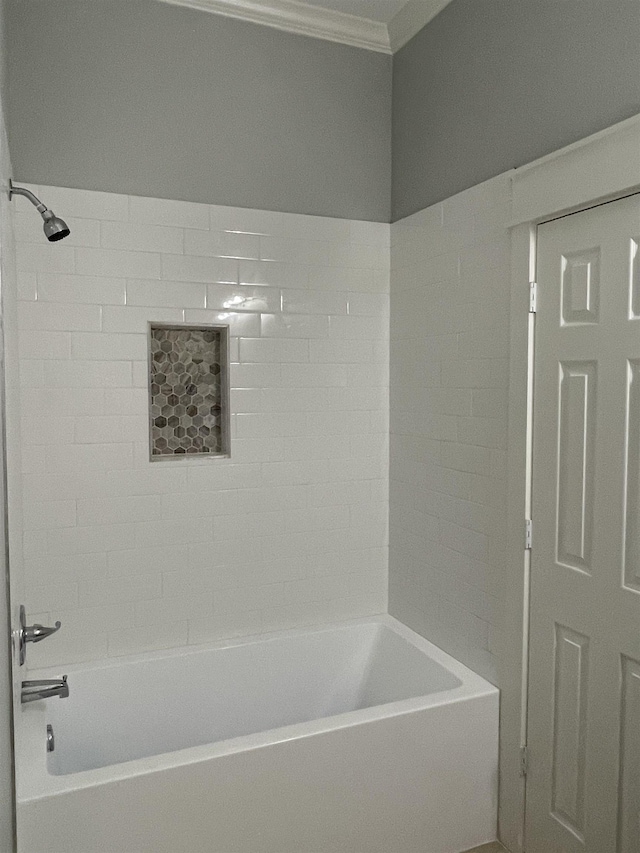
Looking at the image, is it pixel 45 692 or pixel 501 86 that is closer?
pixel 45 692

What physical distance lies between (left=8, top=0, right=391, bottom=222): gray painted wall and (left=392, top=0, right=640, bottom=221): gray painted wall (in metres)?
0.23

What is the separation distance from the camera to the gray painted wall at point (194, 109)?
2537 millimetres

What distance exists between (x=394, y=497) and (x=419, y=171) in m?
1.46

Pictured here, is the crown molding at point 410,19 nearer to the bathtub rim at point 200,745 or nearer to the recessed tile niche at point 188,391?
the recessed tile niche at point 188,391

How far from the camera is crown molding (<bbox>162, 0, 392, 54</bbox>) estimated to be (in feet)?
9.02

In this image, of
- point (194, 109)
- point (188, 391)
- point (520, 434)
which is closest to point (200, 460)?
point (188, 391)

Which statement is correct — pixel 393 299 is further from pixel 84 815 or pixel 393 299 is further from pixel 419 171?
pixel 84 815

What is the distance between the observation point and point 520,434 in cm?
229

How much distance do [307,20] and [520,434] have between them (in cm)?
198

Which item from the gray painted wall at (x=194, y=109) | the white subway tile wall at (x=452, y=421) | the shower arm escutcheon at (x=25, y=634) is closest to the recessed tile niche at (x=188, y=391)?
the gray painted wall at (x=194, y=109)

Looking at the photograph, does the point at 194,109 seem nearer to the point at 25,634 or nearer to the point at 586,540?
the point at 25,634

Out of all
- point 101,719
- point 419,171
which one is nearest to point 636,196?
point 419,171

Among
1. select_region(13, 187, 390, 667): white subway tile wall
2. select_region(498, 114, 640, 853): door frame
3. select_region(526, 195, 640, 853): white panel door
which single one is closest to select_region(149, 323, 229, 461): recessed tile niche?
select_region(13, 187, 390, 667): white subway tile wall

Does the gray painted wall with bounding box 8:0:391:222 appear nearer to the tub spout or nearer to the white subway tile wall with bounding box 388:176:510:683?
the white subway tile wall with bounding box 388:176:510:683
